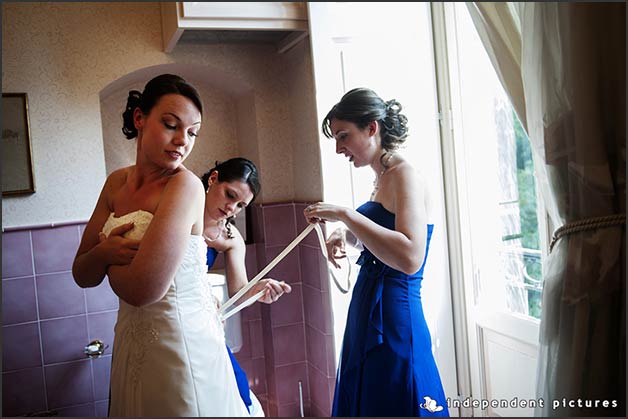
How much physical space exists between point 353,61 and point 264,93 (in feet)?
0.80

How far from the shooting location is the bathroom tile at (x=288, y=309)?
5.14 ft

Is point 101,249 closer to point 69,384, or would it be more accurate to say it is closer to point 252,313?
point 69,384

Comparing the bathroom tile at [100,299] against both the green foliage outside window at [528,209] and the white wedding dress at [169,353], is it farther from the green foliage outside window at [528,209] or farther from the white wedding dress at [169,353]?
the green foliage outside window at [528,209]

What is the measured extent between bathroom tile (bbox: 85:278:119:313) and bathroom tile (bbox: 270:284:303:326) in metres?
0.41

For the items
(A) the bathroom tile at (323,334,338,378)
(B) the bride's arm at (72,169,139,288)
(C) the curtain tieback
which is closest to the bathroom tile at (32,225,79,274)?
(B) the bride's arm at (72,169,139,288)

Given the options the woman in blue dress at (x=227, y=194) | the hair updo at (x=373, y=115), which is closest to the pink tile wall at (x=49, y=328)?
the woman in blue dress at (x=227, y=194)

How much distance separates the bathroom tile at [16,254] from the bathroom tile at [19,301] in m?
0.02

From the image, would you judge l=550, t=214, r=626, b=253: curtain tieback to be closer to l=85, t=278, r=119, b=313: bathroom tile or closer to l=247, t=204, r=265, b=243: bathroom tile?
l=247, t=204, r=265, b=243: bathroom tile

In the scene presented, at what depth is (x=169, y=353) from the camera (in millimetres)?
869

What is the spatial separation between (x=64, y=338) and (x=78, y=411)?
18cm

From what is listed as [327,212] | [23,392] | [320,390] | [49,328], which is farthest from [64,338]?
[327,212]

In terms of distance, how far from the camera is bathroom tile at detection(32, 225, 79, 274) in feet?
4.45

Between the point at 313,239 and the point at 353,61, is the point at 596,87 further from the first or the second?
the point at 313,239

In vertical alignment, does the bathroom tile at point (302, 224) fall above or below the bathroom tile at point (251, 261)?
above
